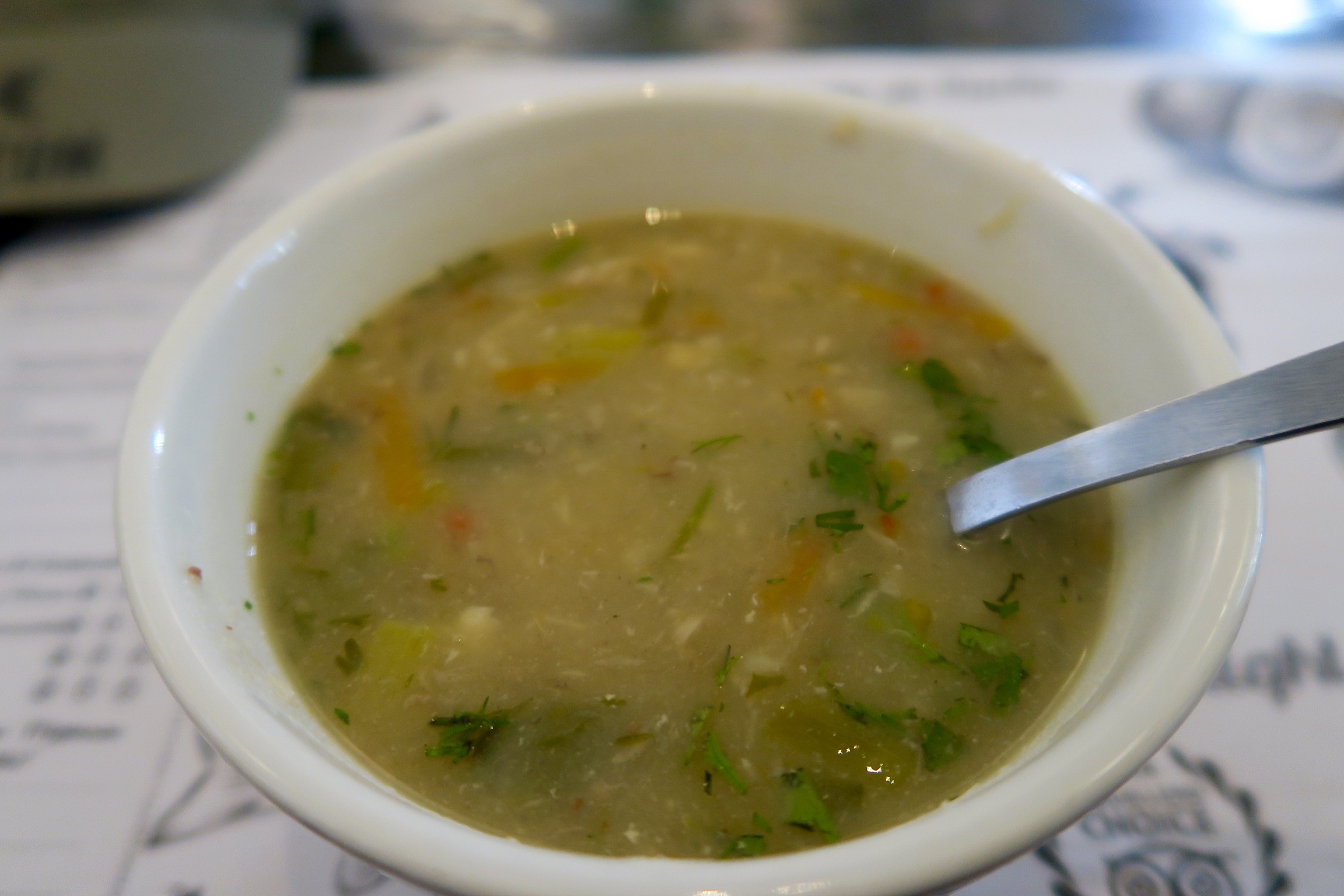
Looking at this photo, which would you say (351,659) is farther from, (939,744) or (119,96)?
(119,96)

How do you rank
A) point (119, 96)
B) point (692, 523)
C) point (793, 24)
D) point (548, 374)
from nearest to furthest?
point (692, 523) → point (548, 374) → point (119, 96) → point (793, 24)

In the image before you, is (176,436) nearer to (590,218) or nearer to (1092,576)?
(590,218)

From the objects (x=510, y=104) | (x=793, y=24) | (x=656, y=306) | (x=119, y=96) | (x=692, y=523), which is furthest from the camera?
(x=793, y=24)

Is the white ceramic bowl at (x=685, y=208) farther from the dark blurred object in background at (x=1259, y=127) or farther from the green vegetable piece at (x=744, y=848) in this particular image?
the dark blurred object in background at (x=1259, y=127)

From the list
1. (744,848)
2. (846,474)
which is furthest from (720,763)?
(846,474)

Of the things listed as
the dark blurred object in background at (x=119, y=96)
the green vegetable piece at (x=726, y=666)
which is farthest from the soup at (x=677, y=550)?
the dark blurred object in background at (x=119, y=96)

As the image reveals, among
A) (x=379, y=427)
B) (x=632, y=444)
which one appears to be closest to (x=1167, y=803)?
(x=632, y=444)

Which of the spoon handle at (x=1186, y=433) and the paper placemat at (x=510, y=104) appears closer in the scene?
the spoon handle at (x=1186, y=433)
